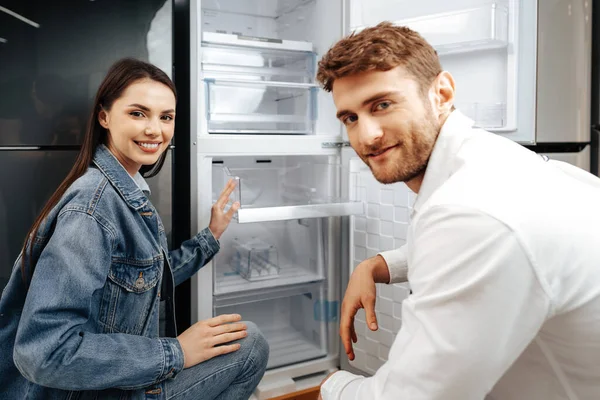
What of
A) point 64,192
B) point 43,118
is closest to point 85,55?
point 43,118

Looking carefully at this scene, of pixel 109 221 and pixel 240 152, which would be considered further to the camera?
pixel 240 152

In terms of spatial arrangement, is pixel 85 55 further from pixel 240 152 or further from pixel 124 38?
pixel 240 152

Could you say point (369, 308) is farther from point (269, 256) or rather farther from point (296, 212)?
point (269, 256)

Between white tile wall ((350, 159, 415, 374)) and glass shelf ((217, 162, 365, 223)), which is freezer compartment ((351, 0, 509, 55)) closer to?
white tile wall ((350, 159, 415, 374))

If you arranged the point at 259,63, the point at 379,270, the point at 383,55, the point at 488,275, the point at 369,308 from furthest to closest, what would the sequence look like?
the point at 259,63, the point at 379,270, the point at 369,308, the point at 383,55, the point at 488,275

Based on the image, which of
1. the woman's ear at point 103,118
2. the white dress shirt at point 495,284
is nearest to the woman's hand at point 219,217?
the woman's ear at point 103,118

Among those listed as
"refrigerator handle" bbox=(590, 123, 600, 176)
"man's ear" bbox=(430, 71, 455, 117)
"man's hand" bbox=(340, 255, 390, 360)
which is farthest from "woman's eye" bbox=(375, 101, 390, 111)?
"refrigerator handle" bbox=(590, 123, 600, 176)

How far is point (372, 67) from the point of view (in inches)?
34.1

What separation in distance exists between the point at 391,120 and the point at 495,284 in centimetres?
38

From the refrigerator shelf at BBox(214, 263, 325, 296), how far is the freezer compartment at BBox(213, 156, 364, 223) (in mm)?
283

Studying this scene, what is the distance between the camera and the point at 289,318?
2.16 meters

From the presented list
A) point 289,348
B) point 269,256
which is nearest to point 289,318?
point 289,348

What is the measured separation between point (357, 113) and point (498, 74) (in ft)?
2.60

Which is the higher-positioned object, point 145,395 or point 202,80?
point 202,80
